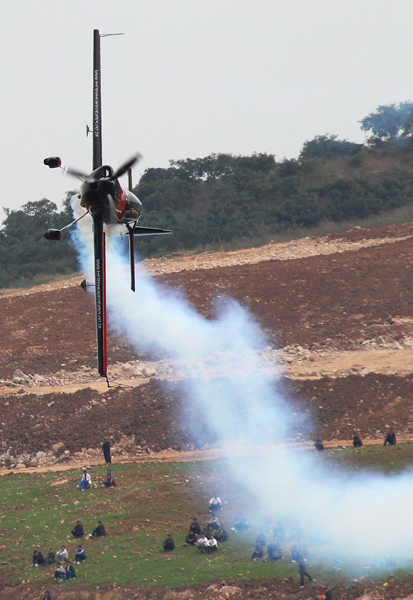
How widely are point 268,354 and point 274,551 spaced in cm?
2291

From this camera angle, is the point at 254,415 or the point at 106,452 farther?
the point at 254,415

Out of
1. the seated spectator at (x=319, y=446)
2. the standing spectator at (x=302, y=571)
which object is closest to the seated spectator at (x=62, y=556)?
the standing spectator at (x=302, y=571)

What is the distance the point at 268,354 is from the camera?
51750 mm

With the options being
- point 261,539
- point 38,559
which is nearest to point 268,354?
point 261,539

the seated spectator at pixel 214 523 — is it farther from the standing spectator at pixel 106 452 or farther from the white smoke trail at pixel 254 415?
the standing spectator at pixel 106 452

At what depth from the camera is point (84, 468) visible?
4072 cm

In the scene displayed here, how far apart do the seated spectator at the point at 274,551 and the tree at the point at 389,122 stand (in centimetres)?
9251

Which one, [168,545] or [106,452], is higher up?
A: [106,452]

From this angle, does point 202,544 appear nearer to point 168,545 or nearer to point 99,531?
point 168,545

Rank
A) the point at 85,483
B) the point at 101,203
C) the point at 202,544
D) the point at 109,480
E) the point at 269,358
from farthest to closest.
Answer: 1. the point at 269,358
2. the point at 85,483
3. the point at 109,480
4. the point at 202,544
5. the point at 101,203

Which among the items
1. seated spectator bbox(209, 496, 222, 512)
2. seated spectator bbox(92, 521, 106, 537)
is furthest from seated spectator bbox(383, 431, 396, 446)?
seated spectator bbox(92, 521, 106, 537)

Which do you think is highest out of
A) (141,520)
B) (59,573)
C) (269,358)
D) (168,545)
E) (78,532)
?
(269,358)

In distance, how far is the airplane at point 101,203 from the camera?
25.1 m

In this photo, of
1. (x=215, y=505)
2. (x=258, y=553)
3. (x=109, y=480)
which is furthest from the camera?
(x=109, y=480)
